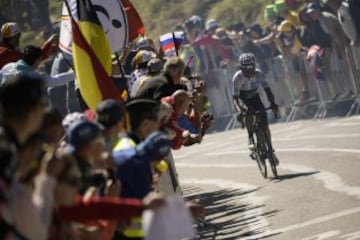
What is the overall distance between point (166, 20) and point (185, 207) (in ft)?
144

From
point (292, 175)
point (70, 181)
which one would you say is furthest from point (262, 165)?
point (70, 181)

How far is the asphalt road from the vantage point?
14.1m

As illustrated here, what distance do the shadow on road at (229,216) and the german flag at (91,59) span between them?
2.59 meters

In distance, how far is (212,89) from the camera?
32531 millimetres

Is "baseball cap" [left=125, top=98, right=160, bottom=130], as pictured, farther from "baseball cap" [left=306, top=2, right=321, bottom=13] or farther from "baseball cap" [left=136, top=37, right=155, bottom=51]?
"baseball cap" [left=306, top=2, right=321, bottom=13]

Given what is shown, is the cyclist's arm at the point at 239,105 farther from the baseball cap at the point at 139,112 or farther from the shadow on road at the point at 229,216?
the baseball cap at the point at 139,112

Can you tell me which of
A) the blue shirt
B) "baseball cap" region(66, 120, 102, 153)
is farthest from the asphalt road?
"baseball cap" region(66, 120, 102, 153)

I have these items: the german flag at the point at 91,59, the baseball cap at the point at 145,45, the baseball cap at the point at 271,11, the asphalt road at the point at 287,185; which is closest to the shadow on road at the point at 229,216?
the asphalt road at the point at 287,185

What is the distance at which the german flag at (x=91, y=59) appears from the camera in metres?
12.4

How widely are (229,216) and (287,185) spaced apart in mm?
2117

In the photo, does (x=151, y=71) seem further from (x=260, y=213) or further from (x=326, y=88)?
(x=326, y=88)

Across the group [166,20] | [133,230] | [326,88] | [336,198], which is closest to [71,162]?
[133,230]

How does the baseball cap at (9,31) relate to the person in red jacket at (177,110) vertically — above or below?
above

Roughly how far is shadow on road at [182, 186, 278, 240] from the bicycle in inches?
37.3
